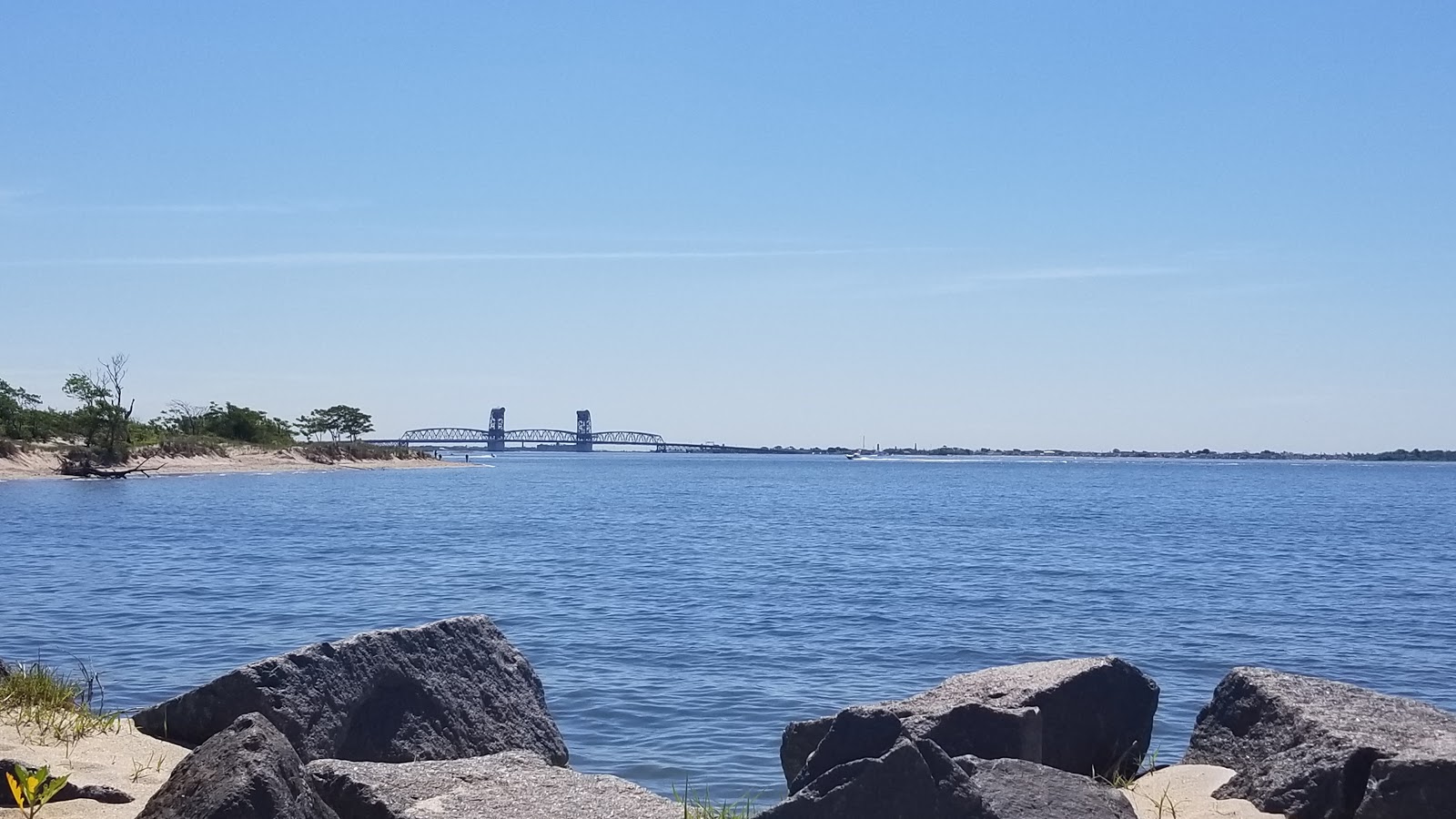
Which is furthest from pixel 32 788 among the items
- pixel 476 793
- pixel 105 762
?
pixel 105 762

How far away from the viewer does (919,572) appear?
96.8ft

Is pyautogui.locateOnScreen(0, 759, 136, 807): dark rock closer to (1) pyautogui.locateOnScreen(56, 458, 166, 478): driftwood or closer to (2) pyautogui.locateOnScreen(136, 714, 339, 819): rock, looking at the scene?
(2) pyautogui.locateOnScreen(136, 714, 339, 819): rock

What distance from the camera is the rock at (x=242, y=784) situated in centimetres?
568

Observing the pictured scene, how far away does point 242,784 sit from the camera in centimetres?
570

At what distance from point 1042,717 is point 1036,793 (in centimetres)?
207

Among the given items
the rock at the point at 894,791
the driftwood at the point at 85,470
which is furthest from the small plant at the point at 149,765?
→ the driftwood at the point at 85,470

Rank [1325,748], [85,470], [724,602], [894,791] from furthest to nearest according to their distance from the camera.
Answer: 1. [85,470]
2. [724,602]
3. [1325,748]
4. [894,791]

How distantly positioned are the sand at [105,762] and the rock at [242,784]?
1.10 meters

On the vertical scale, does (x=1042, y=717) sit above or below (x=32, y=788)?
below

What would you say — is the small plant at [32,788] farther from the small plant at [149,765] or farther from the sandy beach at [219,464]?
the sandy beach at [219,464]

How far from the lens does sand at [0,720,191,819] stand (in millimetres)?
6832

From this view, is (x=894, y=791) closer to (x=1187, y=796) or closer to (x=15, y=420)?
(x=1187, y=796)

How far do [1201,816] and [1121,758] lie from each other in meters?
1.51

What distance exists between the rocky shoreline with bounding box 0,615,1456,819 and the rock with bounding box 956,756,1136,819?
1 centimetres
